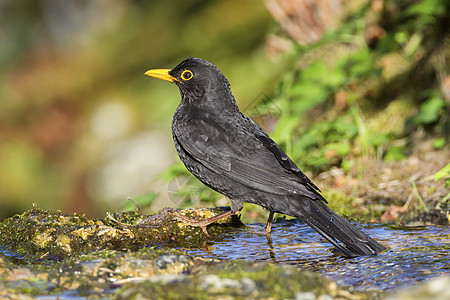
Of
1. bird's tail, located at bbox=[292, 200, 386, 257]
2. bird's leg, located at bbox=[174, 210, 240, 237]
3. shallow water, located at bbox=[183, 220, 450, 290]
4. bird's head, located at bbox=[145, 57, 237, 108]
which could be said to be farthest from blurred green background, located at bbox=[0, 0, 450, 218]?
bird's tail, located at bbox=[292, 200, 386, 257]

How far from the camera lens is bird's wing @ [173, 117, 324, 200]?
13.0 feet

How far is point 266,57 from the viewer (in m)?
8.43

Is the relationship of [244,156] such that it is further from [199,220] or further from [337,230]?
[337,230]

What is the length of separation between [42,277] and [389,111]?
210 inches

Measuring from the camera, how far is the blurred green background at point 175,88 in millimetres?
6367

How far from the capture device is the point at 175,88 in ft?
28.7

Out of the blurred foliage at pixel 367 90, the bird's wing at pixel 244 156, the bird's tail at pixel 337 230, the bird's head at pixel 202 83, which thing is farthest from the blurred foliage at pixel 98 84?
the bird's tail at pixel 337 230

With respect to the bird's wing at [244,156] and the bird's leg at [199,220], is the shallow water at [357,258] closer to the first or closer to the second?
the bird's leg at [199,220]

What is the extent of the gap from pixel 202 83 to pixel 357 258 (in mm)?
2052

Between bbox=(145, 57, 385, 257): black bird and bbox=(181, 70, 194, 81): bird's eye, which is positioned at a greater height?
bbox=(181, 70, 194, 81): bird's eye

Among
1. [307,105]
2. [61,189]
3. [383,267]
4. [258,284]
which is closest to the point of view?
[258,284]

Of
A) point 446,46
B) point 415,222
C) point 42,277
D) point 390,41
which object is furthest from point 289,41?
point 42,277

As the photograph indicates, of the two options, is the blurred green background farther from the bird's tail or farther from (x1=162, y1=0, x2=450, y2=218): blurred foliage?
the bird's tail

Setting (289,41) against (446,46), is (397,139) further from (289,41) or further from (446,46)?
(289,41)
